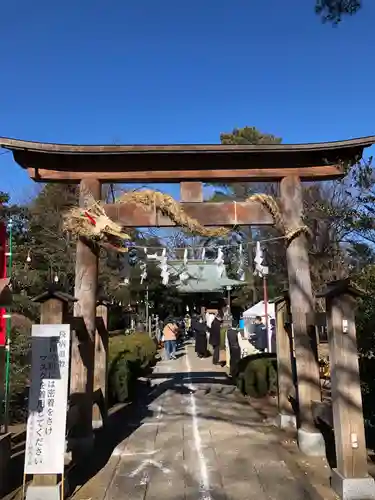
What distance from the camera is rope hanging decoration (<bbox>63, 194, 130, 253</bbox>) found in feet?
19.8

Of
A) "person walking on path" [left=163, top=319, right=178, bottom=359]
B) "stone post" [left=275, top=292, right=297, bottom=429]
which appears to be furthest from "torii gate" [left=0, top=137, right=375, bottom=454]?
"person walking on path" [left=163, top=319, right=178, bottom=359]

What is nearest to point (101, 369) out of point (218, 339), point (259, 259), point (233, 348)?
point (259, 259)

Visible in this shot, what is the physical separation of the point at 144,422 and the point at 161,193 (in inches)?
161

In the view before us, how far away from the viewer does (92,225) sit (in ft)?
19.9

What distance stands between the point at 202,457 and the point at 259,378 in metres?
3.92

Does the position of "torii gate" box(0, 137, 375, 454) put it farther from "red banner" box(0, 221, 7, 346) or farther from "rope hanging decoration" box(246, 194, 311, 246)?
"red banner" box(0, 221, 7, 346)

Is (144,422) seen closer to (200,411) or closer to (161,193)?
(200,411)

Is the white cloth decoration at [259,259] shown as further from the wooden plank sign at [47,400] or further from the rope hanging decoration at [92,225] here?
the wooden plank sign at [47,400]

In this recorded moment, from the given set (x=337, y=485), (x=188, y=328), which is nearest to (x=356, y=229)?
(x=337, y=485)

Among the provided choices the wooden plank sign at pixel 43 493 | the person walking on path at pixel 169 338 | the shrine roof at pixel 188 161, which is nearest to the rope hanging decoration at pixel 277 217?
the shrine roof at pixel 188 161

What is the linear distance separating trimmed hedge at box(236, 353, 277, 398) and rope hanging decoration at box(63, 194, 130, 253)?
16.0ft

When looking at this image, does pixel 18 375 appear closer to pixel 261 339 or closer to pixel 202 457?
pixel 202 457

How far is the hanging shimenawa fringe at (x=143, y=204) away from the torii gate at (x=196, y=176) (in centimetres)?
10

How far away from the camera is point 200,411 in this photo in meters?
8.06
